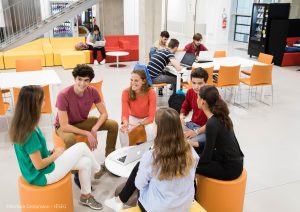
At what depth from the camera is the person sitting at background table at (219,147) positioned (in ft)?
8.18

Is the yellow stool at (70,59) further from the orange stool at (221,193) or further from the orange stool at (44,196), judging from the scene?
the orange stool at (221,193)

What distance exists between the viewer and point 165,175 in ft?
6.37

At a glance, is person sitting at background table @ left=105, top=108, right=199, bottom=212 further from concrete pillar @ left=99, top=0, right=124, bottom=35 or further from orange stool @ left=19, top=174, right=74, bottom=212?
concrete pillar @ left=99, top=0, right=124, bottom=35

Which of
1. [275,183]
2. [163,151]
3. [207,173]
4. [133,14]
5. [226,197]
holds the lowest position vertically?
[275,183]

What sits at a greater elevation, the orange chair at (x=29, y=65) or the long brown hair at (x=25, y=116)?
the long brown hair at (x=25, y=116)

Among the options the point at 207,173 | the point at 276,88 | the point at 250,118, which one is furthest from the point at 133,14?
the point at 207,173

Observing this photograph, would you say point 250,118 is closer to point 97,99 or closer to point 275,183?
point 275,183

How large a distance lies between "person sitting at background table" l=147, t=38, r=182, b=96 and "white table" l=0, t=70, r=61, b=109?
5.50 ft

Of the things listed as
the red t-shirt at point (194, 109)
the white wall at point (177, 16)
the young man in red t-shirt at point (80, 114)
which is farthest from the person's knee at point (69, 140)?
the white wall at point (177, 16)

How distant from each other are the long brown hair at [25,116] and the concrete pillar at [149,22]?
644 centimetres

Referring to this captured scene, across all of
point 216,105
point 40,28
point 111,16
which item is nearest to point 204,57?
point 216,105

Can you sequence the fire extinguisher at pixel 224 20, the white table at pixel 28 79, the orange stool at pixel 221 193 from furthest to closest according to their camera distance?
1. the fire extinguisher at pixel 224 20
2. the white table at pixel 28 79
3. the orange stool at pixel 221 193

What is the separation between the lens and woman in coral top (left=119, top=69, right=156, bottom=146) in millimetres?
3549

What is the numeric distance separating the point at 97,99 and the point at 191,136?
117 centimetres
